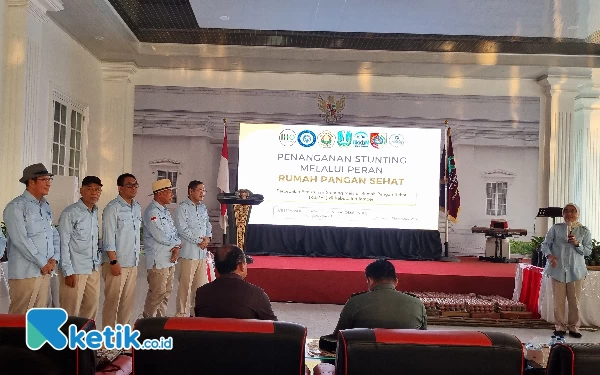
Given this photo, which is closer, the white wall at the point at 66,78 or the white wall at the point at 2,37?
the white wall at the point at 2,37

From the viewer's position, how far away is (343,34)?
827 cm

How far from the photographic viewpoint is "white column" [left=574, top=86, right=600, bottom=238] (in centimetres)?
1073

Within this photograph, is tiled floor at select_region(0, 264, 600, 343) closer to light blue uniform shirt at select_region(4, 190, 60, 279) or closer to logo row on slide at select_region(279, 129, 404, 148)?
light blue uniform shirt at select_region(4, 190, 60, 279)

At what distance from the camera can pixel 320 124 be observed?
9547 mm

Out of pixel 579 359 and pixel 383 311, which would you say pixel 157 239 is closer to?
pixel 383 311

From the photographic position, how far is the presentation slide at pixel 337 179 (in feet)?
30.9

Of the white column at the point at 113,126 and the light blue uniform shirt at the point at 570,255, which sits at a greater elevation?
the white column at the point at 113,126

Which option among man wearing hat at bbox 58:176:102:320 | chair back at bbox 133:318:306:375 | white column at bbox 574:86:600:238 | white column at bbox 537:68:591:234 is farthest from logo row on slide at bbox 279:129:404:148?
chair back at bbox 133:318:306:375

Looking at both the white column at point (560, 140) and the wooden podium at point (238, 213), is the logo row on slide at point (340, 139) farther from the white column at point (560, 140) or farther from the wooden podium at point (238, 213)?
the wooden podium at point (238, 213)

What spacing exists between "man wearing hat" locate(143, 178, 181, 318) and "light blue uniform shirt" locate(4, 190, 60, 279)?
1.06m

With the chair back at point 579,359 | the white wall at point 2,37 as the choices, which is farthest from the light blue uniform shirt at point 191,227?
the chair back at point 579,359

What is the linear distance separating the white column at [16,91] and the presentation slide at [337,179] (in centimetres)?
382

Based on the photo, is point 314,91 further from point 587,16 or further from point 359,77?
point 587,16

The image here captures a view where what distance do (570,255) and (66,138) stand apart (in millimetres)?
6302
